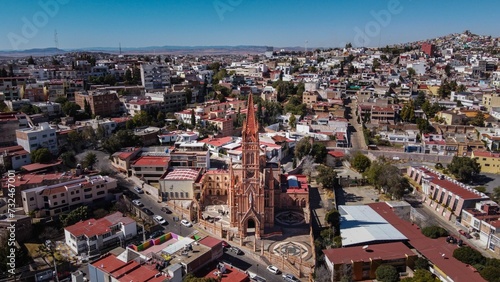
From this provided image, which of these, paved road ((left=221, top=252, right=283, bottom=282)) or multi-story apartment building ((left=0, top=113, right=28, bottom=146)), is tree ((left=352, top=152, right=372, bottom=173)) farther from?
multi-story apartment building ((left=0, top=113, right=28, bottom=146))

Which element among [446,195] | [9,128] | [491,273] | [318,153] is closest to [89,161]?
[9,128]

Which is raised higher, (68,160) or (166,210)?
(68,160)

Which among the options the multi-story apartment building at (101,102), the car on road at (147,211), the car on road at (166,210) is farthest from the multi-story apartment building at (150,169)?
the multi-story apartment building at (101,102)

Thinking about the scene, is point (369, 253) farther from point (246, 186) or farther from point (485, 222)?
point (485, 222)

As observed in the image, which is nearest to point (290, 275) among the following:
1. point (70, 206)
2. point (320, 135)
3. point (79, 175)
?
point (70, 206)

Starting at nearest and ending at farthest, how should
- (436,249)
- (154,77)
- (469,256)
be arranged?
(469,256) → (436,249) → (154,77)

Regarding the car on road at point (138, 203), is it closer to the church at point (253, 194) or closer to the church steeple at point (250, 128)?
the church at point (253, 194)

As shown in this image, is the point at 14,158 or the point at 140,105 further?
the point at 140,105
